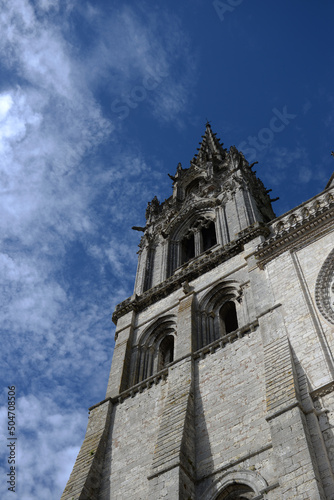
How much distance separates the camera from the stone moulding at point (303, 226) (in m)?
16.7

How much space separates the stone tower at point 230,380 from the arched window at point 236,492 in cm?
3

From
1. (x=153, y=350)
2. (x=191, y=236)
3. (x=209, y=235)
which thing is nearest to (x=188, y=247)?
(x=191, y=236)

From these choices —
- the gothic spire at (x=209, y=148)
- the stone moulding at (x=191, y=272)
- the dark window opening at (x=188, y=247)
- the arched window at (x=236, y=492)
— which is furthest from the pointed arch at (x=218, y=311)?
the gothic spire at (x=209, y=148)

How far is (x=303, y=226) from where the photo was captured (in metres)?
16.9

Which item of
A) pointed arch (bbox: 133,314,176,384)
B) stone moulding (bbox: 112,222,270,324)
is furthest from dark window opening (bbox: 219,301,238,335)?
stone moulding (bbox: 112,222,270,324)

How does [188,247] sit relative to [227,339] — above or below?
above

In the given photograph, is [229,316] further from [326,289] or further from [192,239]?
[192,239]

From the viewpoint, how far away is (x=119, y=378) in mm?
17766

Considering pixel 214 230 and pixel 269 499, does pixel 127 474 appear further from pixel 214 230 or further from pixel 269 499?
pixel 214 230

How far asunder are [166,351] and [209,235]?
855 cm

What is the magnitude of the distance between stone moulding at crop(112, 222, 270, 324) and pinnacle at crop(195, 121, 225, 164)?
13327 millimetres

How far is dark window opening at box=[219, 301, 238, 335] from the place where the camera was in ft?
61.2

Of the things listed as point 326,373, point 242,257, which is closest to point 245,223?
point 242,257

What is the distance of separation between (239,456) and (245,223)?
480 inches
